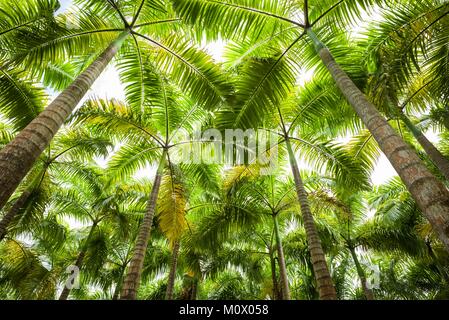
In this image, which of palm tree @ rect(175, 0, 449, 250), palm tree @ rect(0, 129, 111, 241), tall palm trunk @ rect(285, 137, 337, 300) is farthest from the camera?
palm tree @ rect(0, 129, 111, 241)

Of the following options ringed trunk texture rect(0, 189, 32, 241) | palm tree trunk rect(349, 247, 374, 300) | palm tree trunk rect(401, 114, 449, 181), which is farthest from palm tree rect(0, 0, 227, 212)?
palm tree trunk rect(349, 247, 374, 300)

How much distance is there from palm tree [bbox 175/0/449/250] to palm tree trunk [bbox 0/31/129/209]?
2.61 meters

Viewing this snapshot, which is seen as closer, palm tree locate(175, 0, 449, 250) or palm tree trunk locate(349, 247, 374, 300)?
palm tree locate(175, 0, 449, 250)

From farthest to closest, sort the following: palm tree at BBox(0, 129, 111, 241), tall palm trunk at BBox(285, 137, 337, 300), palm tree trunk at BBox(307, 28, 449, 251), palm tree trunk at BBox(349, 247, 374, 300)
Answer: palm tree trunk at BBox(349, 247, 374, 300)
palm tree at BBox(0, 129, 111, 241)
tall palm trunk at BBox(285, 137, 337, 300)
palm tree trunk at BBox(307, 28, 449, 251)

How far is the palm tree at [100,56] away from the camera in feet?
8.80

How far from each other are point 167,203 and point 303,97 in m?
4.41

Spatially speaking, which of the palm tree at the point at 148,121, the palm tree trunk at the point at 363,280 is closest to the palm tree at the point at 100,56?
the palm tree at the point at 148,121

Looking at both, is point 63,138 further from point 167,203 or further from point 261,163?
point 261,163

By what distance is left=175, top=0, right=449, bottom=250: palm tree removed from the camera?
306 centimetres

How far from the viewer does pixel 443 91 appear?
5.12 m

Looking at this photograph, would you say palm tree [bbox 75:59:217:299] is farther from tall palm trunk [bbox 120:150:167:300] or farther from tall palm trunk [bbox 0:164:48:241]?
tall palm trunk [bbox 0:164:48:241]

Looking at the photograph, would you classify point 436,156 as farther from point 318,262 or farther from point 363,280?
point 363,280

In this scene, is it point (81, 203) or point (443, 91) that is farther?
point (81, 203)
